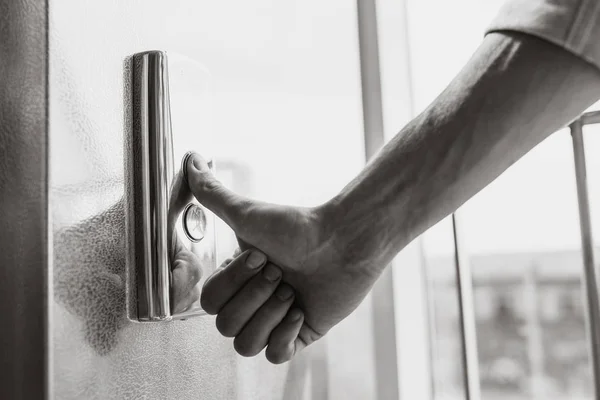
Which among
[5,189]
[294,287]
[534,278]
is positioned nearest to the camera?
A: [5,189]

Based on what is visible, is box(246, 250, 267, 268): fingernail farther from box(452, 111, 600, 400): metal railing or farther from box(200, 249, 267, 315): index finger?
box(452, 111, 600, 400): metal railing

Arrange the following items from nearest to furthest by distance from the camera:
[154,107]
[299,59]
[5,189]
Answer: [5,189]
[154,107]
[299,59]

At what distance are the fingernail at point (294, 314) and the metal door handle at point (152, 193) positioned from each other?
0.47ft

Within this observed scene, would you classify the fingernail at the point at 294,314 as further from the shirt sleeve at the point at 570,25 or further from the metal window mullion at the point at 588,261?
the metal window mullion at the point at 588,261

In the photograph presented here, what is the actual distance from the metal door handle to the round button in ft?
0.05

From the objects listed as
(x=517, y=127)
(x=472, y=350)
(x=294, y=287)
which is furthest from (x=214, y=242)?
(x=472, y=350)

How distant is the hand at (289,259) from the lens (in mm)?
549

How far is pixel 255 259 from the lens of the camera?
1.85 feet

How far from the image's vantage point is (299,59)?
0.87 metres

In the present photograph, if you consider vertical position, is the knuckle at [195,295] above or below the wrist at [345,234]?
below

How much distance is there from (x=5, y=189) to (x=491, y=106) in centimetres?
42

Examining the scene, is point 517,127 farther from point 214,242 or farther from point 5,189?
point 5,189

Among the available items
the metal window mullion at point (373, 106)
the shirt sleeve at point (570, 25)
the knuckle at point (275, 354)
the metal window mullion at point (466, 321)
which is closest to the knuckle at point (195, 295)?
the knuckle at point (275, 354)

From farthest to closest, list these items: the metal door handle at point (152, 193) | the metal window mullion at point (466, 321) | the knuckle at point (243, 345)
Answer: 1. the metal window mullion at point (466, 321)
2. the knuckle at point (243, 345)
3. the metal door handle at point (152, 193)
